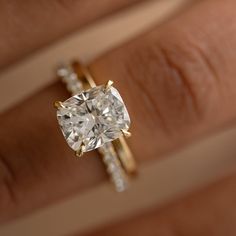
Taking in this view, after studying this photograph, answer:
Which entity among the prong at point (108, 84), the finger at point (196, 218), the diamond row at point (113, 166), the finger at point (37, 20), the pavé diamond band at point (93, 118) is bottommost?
the finger at point (196, 218)

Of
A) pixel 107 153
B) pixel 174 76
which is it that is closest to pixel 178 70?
pixel 174 76

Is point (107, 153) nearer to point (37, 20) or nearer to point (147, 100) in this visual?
point (147, 100)

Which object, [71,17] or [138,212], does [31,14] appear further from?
[138,212]

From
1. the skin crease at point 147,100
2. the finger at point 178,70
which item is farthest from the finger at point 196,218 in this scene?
the finger at point 178,70

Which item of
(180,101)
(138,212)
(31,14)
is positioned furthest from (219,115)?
(31,14)

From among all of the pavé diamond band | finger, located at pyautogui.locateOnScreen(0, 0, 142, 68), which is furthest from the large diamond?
finger, located at pyautogui.locateOnScreen(0, 0, 142, 68)

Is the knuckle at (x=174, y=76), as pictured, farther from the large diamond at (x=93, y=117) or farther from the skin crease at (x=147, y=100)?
the large diamond at (x=93, y=117)

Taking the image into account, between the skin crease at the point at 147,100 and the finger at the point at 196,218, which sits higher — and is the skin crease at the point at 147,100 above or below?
above

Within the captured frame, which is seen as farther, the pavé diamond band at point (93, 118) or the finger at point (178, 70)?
the finger at point (178, 70)
